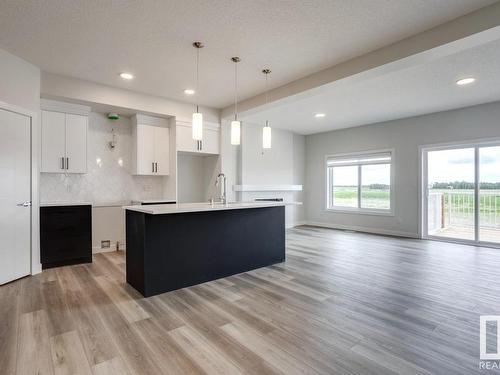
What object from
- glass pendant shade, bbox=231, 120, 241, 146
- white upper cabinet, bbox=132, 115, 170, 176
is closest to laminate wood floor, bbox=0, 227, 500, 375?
glass pendant shade, bbox=231, 120, 241, 146

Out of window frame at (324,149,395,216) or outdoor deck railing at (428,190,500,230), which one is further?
window frame at (324,149,395,216)

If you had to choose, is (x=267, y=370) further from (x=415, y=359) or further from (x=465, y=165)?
(x=465, y=165)

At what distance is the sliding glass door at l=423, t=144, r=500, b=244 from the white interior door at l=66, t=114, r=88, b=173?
675 cm

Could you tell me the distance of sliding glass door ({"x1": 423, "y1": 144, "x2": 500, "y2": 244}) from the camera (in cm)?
530

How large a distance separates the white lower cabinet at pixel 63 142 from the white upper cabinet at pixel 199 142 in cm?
157

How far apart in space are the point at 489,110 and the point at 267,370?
620 centimetres

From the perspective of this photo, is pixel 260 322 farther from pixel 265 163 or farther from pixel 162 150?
pixel 265 163

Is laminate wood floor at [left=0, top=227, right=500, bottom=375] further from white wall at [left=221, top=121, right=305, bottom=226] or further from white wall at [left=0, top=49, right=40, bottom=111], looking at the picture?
white wall at [left=221, top=121, right=305, bottom=226]

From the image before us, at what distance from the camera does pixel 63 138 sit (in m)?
4.34

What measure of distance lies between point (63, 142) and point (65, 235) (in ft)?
4.75

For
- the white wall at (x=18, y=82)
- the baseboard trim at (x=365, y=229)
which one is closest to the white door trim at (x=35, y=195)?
the white wall at (x=18, y=82)

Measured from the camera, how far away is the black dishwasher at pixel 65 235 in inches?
156

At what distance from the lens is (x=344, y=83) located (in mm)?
3830

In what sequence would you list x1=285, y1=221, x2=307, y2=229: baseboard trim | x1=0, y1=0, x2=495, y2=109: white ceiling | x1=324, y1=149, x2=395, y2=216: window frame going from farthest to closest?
x1=285, y1=221, x2=307, y2=229: baseboard trim, x1=324, y1=149, x2=395, y2=216: window frame, x1=0, y1=0, x2=495, y2=109: white ceiling
